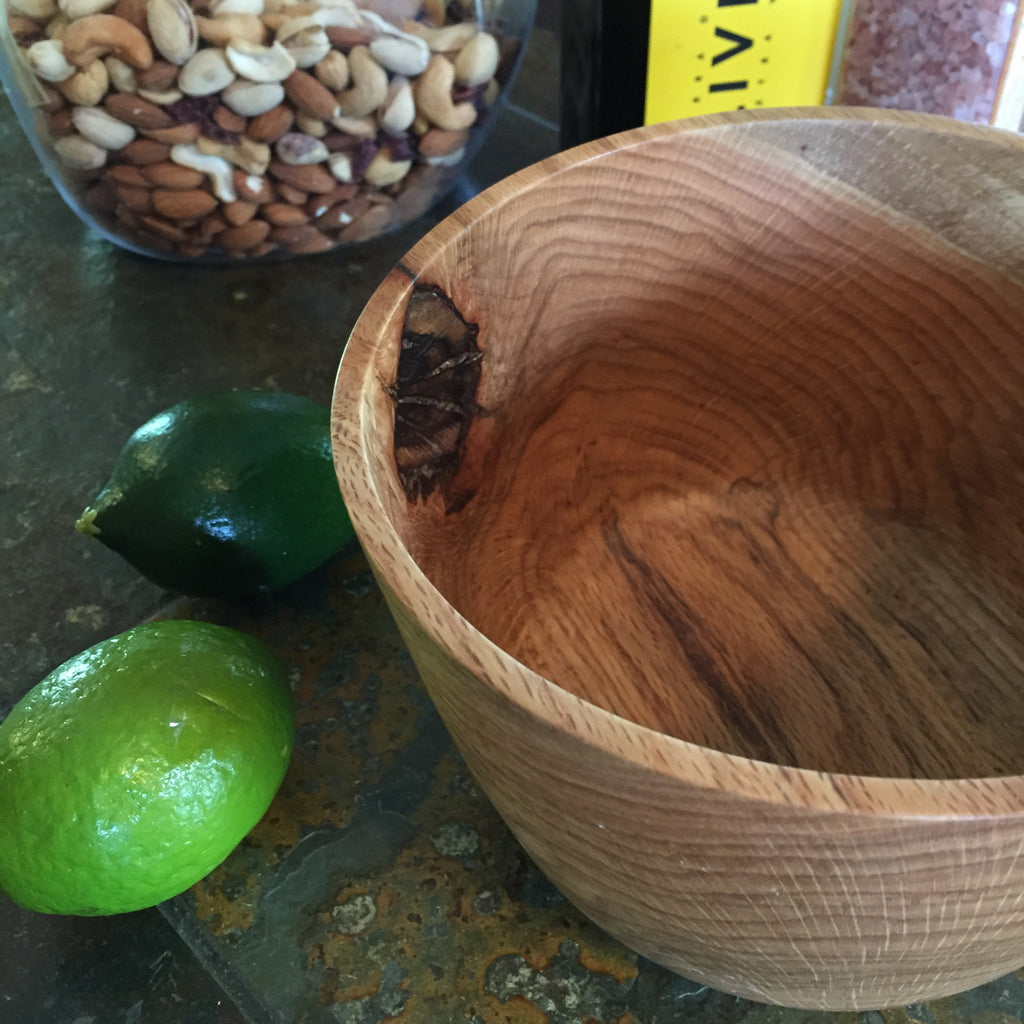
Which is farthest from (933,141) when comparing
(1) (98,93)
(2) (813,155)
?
(1) (98,93)

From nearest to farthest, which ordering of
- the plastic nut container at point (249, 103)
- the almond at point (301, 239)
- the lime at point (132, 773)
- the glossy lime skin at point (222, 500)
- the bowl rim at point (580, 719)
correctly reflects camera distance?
1. the bowl rim at point (580, 719)
2. the lime at point (132, 773)
3. the glossy lime skin at point (222, 500)
4. the plastic nut container at point (249, 103)
5. the almond at point (301, 239)

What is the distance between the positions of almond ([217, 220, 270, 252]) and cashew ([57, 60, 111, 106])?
0.11 metres

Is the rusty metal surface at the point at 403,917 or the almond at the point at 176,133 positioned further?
the almond at the point at 176,133

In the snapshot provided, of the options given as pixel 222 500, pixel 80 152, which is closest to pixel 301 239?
pixel 80 152

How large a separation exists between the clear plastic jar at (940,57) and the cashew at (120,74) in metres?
0.39

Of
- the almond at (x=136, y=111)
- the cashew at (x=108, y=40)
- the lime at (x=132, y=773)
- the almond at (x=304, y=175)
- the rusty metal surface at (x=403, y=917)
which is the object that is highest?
the cashew at (x=108, y=40)

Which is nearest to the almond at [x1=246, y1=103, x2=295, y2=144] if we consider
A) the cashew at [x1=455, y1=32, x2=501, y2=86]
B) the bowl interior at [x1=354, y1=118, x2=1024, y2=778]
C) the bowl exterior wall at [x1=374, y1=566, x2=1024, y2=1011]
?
the cashew at [x1=455, y1=32, x2=501, y2=86]

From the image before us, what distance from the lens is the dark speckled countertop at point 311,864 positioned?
1.24ft

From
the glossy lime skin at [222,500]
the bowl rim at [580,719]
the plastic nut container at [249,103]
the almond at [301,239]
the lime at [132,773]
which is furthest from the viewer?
the almond at [301,239]

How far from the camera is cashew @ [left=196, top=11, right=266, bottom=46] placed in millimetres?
538

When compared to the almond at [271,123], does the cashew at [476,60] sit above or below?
above

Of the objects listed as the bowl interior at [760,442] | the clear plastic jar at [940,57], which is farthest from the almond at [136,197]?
the clear plastic jar at [940,57]

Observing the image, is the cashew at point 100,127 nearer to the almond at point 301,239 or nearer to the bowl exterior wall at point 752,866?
the almond at point 301,239

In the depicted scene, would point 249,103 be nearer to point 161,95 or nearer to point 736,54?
point 161,95
